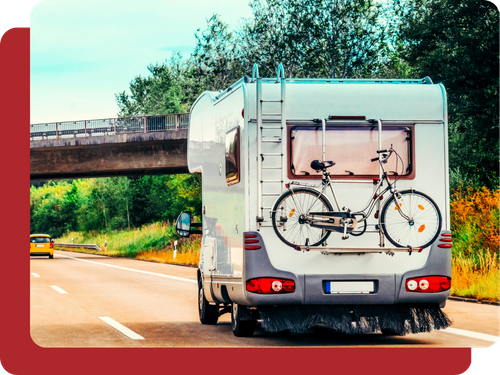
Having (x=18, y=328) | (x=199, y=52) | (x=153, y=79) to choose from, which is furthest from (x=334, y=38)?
(x=18, y=328)

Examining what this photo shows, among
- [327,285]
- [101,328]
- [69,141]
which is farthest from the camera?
[69,141]

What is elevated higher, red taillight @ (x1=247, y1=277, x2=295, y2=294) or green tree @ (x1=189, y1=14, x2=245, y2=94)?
green tree @ (x1=189, y1=14, x2=245, y2=94)

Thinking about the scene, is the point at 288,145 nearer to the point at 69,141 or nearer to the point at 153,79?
the point at 69,141

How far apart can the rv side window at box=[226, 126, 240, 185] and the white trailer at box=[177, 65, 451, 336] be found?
0.07 feet

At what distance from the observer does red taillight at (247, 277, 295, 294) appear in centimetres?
817

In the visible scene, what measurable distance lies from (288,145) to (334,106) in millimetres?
693

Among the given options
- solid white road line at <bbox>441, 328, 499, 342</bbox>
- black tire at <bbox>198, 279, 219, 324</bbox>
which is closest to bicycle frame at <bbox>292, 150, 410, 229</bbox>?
solid white road line at <bbox>441, 328, 499, 342</bbox>

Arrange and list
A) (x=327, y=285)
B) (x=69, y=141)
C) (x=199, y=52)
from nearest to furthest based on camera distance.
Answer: (x=327, y=285) → (x=199, y=52) → (x=69, y=141)

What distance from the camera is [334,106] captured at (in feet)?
27.9

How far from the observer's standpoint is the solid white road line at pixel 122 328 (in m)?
10.3

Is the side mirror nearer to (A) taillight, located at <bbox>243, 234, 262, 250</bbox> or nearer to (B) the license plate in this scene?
(A) taillight, located at <bbox>243, 234, 262, 250</bbox>

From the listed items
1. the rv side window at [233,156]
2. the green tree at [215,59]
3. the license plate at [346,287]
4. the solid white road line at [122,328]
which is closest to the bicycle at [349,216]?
the license plate at [346,287]

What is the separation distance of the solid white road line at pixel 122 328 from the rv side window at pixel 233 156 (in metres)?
2.64

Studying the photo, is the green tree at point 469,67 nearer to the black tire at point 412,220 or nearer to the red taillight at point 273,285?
the black tire at point 412,220
